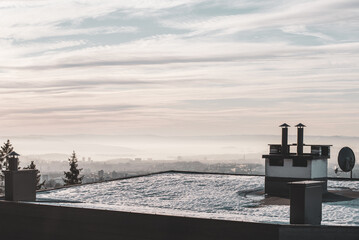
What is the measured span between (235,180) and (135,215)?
11.6 metres

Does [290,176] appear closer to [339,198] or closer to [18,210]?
[339,198]

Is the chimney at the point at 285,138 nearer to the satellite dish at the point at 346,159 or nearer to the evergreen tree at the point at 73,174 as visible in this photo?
the satellite dish at the point at 346,159

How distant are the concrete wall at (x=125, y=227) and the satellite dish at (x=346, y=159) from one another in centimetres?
1612

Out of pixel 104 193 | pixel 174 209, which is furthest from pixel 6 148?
pixel 174 209

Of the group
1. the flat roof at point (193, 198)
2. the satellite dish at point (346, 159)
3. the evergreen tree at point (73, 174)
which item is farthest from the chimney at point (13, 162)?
the evergreen tree at point (73, 174)

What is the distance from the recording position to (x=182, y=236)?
18547mm

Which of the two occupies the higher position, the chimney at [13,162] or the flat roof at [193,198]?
the chimney at [13,162]

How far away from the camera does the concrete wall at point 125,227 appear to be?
54.0 feet

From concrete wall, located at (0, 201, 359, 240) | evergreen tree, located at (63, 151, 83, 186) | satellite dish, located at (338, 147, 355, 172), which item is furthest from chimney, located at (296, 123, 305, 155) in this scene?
evergreen tree, located at (63, 151, 83, 186)

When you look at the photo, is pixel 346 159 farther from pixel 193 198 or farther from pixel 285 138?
pixel 193 198

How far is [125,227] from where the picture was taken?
19891mm

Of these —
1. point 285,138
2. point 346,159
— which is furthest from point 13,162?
point 346,159

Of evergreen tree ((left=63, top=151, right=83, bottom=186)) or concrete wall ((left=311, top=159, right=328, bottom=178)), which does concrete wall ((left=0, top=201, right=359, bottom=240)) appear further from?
evergreen tree ((left=63, top=151, right=83, bottom=186))

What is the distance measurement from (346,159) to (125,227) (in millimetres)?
16923
